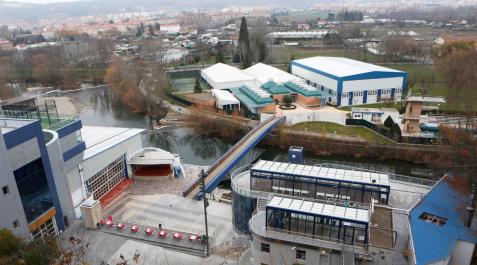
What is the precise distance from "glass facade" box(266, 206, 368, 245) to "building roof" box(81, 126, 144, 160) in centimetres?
868

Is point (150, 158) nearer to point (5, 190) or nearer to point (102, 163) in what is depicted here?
point (102, 163)

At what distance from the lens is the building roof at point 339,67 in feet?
94.0

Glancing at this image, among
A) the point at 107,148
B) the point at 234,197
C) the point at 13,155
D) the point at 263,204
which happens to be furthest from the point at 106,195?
the point at 263,204

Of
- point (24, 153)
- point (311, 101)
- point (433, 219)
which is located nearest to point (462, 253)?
point (433, 219)

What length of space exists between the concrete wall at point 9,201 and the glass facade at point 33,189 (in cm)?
24

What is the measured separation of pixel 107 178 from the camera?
15.8m

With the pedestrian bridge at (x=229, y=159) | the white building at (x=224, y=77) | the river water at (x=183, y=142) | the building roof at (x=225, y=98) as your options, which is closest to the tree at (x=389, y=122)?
the river water at (x=183, y=142)

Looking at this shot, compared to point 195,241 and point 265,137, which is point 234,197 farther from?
point 265,137

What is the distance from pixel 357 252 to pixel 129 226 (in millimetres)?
7715

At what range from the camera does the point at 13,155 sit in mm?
10320

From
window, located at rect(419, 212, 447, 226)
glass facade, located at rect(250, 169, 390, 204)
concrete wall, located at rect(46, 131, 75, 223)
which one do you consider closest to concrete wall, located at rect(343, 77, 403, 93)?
glass facade, located at rect(250, 169, 390, 204)

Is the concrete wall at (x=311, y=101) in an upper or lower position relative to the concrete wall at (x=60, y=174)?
lower

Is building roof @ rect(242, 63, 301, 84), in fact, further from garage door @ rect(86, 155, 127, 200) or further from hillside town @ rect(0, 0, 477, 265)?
garage door @ rect(86, 155, 127, 200)

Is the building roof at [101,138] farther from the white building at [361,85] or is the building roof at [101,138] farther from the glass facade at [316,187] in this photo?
the white building at [361,85]
